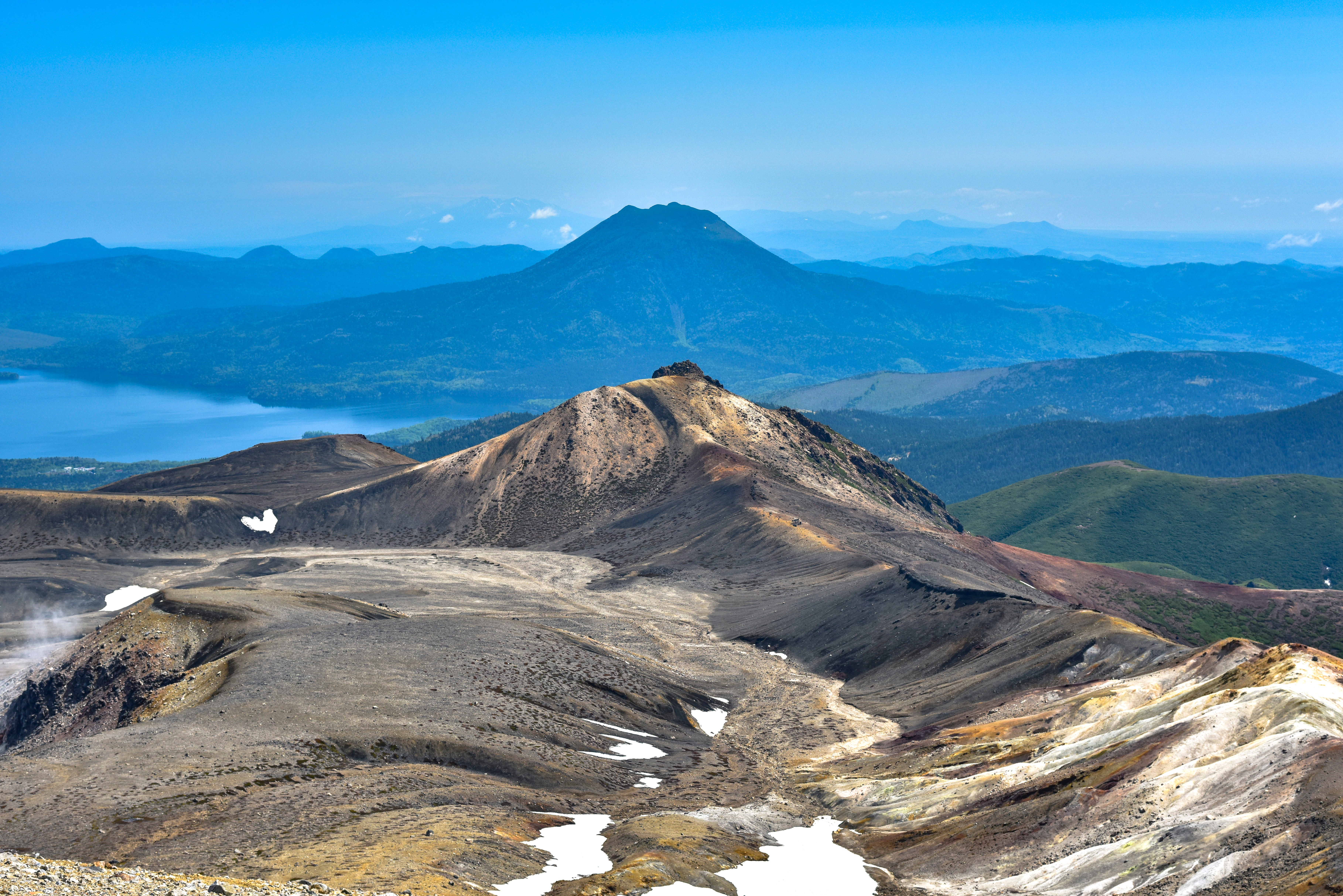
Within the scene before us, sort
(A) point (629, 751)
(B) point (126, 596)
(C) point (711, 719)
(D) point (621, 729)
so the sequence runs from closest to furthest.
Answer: (A) point (629, 751) < (D) point (621, 729) < (C) point (711, 719) < (B) point (126, 596)

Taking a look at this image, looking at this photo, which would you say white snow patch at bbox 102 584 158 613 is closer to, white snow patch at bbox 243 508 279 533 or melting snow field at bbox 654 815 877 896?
white snow patch at bbox 243 508 279 533

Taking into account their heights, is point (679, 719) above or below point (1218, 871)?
below

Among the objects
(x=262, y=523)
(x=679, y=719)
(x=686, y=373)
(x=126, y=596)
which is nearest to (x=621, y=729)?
(x=679, y=719)

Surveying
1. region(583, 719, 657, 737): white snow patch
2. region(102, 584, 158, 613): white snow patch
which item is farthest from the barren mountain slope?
region(102, 584, 158, 613): white snow patch

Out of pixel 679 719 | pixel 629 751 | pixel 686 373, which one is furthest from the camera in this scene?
pixel 686 373

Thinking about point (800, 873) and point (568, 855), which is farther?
point (800, 873)

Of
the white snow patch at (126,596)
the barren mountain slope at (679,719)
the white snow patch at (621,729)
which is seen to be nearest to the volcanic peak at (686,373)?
the barren mountain slope at (679,719)

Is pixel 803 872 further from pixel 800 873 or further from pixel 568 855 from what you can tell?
pixel 568 855
